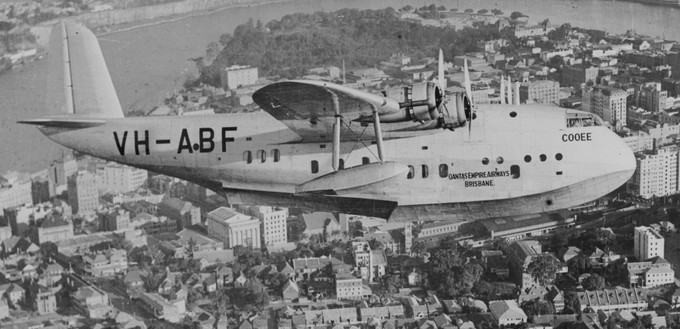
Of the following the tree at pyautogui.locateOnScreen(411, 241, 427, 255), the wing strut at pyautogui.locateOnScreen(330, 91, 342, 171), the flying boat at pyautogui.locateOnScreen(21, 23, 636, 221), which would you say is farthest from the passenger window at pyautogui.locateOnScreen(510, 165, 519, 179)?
the tree at pyautogui.locateOnScreen(411, 241, 427, 255)

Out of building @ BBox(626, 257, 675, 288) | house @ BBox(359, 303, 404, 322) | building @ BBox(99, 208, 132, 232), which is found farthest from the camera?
building @ BBox(99, 208, 132, 232)

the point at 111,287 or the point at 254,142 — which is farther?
the point at 111,287

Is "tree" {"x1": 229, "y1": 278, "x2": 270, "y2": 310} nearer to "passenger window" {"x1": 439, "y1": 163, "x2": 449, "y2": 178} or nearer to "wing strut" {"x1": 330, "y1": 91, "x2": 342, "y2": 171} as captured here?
"passenger window" {"x1": 439, "y1": 163, "x2": 449, "y2": 178}

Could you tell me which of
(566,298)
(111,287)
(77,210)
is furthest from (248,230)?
(566,298)

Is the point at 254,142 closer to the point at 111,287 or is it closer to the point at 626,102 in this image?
the point at 111,287

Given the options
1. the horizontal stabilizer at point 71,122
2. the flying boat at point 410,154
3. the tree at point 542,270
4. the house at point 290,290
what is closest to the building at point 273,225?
the house at point 290,290

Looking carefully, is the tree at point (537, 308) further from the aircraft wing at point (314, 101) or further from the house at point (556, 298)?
the aircraft wing at point (314, 101)
